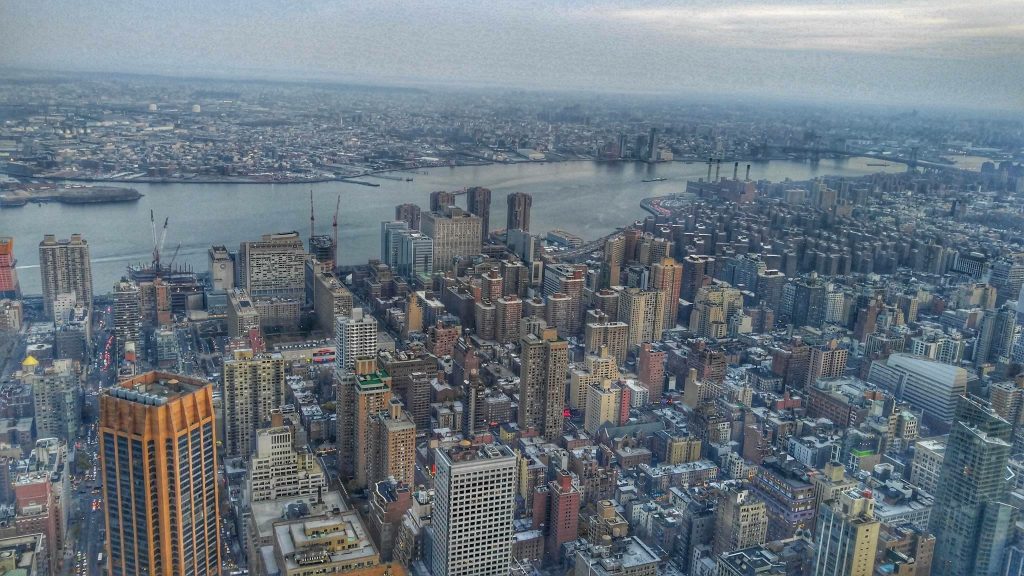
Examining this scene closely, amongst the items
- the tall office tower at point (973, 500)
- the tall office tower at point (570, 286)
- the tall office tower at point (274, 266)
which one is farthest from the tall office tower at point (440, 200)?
the tall office tower at point (973, 500)

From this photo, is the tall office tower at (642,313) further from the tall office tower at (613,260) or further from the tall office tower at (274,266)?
the tall office tower at (274,266)

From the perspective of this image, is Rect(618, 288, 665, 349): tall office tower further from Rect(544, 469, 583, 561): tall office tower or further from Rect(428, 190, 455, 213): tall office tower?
Rect(544, 469, 583, 561): tall office tower

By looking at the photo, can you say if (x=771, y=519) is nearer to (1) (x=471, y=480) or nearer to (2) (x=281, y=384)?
(1) (x=471, y=480)

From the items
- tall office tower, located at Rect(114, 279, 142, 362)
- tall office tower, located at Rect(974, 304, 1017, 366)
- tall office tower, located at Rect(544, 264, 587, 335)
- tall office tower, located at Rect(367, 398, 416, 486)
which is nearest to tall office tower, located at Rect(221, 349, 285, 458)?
tall office tower, located at Rect(114, 279, 142, 362)

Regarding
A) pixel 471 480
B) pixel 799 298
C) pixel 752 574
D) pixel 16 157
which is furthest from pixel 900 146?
pixel 16 157

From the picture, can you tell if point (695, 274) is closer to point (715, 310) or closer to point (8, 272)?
point (715, 310)

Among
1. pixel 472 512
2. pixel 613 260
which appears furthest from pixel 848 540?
pixel 613 260
